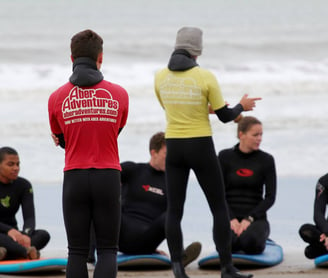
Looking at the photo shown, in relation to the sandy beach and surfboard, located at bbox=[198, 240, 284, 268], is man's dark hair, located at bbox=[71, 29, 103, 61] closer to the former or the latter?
the sandy beach

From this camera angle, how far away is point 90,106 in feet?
15.5

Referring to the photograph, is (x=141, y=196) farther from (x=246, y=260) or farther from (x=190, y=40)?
(x=190, y=40)

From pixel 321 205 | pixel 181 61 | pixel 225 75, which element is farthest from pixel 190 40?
pixel 225 75

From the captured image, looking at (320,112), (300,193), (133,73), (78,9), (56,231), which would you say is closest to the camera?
(56,231)

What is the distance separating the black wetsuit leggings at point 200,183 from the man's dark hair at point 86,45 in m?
1.49

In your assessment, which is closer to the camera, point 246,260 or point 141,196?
point 246,260

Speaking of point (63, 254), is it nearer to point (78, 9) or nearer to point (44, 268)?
point (44, 268)

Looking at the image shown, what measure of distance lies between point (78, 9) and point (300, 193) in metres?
30.0

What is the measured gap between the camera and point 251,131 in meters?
7.18

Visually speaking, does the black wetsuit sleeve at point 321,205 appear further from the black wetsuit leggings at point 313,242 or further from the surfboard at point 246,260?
the surfboard at point 246,260

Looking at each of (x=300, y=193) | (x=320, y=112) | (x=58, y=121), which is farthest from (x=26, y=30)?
(x=58, y=121)

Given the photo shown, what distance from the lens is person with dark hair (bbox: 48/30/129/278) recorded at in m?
4.73

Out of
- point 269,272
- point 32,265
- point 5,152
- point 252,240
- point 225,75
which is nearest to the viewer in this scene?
point 32,265

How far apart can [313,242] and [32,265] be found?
87.9 inches
